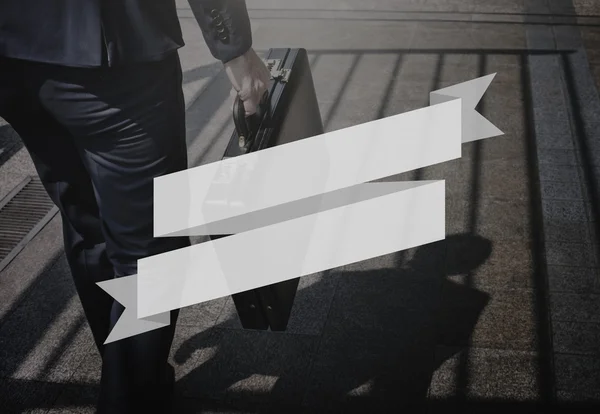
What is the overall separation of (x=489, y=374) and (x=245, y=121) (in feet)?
4.50

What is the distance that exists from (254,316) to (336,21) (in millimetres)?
4020

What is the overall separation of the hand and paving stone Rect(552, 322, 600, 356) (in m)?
1.56

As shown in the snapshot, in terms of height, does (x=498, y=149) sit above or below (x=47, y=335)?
above

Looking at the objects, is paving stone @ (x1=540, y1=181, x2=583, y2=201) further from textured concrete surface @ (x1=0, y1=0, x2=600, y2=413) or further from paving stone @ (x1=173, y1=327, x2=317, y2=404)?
paving stone @ (x1=173, y1=327, x2=317, y2=404)

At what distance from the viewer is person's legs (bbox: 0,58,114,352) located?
2061 mm

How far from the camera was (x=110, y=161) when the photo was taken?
2125mm

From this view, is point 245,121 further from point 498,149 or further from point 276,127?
point 498,149

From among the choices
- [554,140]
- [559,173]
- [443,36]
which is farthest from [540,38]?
[559,173]

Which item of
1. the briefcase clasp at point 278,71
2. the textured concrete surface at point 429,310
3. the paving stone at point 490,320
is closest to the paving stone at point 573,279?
the textured concrete surface at point 429,310

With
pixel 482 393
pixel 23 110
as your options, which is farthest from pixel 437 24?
pixel 23 110

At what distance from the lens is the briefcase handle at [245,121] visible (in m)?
2.38

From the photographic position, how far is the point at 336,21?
5984 millimetres

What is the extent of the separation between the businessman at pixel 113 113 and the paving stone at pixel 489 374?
107cm

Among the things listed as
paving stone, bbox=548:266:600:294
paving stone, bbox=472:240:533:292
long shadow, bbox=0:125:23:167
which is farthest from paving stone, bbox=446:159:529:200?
long shadow, bbox=0:125:23:167
